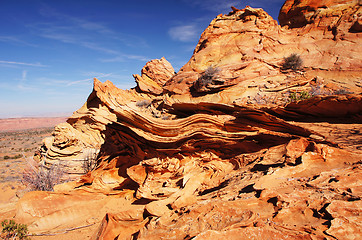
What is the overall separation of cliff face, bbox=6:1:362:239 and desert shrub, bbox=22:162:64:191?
1.99 feet

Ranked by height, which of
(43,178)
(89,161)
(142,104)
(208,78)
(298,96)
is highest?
(208,78)

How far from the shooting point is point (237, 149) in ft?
17.7

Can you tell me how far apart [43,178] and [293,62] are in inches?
529

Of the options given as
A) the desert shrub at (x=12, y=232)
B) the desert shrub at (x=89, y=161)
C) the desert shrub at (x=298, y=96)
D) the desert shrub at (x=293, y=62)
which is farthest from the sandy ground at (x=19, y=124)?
the desert shrub at (x=298, y=96)

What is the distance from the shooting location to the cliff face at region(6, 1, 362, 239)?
8.51 ft

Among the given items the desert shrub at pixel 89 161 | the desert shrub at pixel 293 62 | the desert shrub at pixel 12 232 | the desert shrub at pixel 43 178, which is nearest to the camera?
the desert shrub at pixel 12 232

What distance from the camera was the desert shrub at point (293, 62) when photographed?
10609 millimetres

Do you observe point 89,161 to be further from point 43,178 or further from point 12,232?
point 12,232

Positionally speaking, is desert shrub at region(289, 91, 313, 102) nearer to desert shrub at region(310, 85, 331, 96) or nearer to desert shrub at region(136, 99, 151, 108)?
desert shrub at region(310, 85, 331, 96)

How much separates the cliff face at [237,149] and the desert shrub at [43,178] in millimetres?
607

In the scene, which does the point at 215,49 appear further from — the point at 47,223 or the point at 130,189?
the point at 47,223

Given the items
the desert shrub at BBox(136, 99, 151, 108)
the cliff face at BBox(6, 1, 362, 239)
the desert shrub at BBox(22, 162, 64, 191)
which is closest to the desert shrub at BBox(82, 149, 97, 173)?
the cliff face at BBox(6, 1, 362, 239)

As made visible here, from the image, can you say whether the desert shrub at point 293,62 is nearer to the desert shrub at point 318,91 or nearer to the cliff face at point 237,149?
the cliff face at point 237,149

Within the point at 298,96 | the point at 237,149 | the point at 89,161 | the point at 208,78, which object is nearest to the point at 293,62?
the point at 298,96
